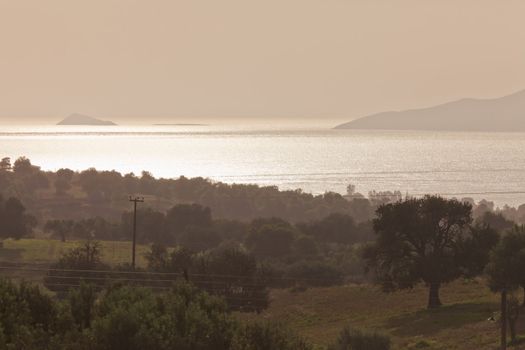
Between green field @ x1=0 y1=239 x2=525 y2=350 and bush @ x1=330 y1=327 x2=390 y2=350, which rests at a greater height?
bush @ x1=330 y1=327 x2=390 y2=350

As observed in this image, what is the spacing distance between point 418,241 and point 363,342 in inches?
782

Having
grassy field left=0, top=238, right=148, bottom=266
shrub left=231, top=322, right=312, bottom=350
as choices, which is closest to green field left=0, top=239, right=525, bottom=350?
shrub left=231, top=322, right=312, bottom=350

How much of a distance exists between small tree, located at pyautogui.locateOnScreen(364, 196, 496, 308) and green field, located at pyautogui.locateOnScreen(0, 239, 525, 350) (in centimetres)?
225

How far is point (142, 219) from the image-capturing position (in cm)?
13038

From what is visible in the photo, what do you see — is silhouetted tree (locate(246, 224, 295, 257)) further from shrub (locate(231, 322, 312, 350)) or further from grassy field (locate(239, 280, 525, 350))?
shrub (locate(231, 322, 312, 350))

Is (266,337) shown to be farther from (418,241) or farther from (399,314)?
(418,241)

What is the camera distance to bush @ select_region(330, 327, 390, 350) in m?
39.4

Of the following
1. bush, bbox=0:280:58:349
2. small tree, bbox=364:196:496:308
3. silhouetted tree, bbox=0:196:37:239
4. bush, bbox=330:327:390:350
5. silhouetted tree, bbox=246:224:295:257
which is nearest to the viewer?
bush, bbox=0:280:58:349

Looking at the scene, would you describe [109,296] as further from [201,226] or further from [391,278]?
[201,226]

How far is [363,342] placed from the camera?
1556 inches

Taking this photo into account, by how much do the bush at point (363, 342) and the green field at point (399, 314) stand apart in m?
3.94

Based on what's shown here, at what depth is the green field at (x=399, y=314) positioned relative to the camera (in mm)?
45625

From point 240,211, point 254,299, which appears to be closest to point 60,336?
point 254,299

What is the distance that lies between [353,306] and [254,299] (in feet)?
26.5
